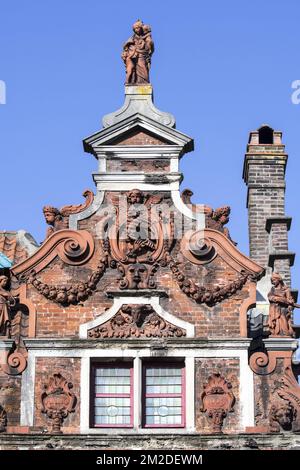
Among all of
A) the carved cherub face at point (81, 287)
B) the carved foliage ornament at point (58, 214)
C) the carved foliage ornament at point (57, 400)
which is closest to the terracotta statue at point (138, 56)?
the carved foliage ornament at point (58, 214)

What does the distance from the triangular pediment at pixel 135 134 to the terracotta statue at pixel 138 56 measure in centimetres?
101

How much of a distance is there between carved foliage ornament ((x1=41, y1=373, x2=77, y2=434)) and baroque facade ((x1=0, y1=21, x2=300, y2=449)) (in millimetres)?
17

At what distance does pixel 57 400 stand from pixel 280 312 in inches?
163

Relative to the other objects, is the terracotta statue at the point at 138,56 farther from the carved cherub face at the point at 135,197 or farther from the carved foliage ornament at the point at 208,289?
the carved foliage ornament at the point at 208,289

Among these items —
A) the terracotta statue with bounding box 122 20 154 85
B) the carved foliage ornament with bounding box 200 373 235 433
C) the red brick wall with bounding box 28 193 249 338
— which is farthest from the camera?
the terracotta statue with bounding box 122 20 154 85

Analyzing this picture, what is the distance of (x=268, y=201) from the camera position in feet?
124

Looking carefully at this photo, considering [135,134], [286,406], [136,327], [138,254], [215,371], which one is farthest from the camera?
[135,134]

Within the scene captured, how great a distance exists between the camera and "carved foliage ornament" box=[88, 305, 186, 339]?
3469 centimetres

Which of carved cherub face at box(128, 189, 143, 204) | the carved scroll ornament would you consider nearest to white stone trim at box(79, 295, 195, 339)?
carved cherub face at box(128, 189, 143, 204)

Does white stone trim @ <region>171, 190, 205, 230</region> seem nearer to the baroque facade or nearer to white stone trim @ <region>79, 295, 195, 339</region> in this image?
the baroque facade

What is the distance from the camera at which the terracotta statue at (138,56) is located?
36750 millimetres

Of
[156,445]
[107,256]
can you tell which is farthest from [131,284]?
[156,445]

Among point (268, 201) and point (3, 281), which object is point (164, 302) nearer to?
point (3, 281)

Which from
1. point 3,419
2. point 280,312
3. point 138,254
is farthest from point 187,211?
point 3,419
